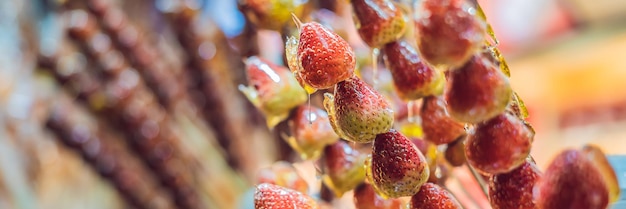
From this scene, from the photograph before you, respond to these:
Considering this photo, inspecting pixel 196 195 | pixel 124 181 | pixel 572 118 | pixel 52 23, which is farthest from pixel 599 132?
pixel 52 23

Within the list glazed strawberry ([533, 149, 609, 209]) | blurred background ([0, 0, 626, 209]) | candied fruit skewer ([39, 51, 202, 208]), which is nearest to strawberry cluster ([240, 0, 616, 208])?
glazed strawberry ([533, 149, 609, 209])

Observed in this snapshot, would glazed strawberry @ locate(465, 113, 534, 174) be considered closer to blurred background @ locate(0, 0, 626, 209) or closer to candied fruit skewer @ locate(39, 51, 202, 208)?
blurred background @ locate(0, 0, 626, 209)

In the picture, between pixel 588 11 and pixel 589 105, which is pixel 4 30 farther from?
pixel 589 105

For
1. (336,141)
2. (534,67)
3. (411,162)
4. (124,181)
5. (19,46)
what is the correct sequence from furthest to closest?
(534,67) → (19,46) → (124,181) → (336,141) → (411,162)

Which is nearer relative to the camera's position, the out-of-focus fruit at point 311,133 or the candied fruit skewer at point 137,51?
the out-of-focus fruit at point 311,133

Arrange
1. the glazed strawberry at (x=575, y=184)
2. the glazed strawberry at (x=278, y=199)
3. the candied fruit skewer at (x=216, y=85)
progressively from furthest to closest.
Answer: the candied fruit skewer at (x=216, y=85)
the glazed strawberry at (x=278, y=199)
the glazed strawberry at (x=575, y=184)

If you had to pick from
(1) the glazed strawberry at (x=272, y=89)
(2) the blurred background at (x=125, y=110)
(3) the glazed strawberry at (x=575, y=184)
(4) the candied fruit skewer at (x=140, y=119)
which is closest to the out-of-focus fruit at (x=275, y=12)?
(1) the glazed strawberry at (x=272, y=89)

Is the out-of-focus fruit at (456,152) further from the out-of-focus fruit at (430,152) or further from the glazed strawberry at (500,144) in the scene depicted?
the glazed strawberry at (500,144)

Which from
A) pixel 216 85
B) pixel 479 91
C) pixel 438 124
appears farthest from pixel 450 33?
pixel 216 85
